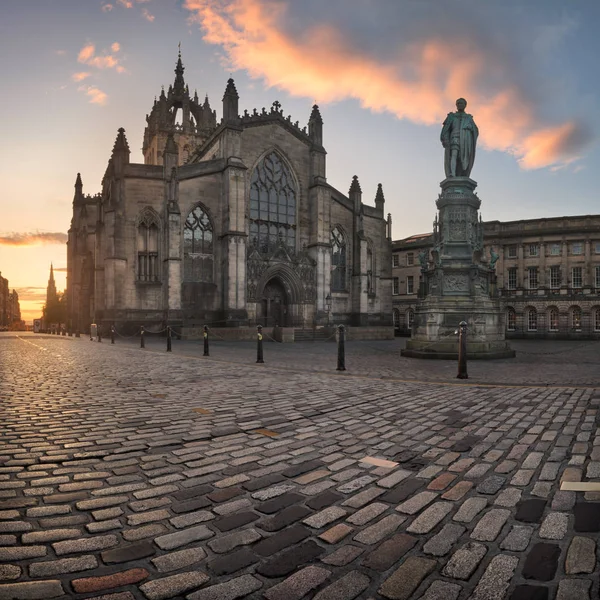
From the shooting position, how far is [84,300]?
132 feet

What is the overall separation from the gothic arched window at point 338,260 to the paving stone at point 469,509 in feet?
111

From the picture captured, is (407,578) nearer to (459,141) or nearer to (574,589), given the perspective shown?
(574,589)

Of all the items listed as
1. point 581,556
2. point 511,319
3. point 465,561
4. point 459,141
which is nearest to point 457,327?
point 459,141

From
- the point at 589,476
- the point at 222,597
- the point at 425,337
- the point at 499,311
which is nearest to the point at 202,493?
the point at 222,597

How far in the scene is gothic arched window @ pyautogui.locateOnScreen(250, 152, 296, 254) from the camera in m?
33.8

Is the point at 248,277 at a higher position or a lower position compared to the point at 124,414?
higher

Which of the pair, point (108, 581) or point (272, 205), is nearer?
point (108, 581)

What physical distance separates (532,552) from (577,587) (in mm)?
298

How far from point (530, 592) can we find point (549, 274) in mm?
48291

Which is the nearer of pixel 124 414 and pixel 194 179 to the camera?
pixel 124 414

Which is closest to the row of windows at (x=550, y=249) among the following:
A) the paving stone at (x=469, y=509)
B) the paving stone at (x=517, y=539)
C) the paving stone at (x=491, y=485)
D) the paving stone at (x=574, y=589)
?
the paving stone at (x=491, y=485)

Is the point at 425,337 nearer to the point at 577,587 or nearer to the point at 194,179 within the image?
the point at 577,587

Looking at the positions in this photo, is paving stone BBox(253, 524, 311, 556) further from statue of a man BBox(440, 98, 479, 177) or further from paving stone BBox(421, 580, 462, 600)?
statue of a man BBox(440, 98, 479, 177)

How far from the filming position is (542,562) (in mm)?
2135
